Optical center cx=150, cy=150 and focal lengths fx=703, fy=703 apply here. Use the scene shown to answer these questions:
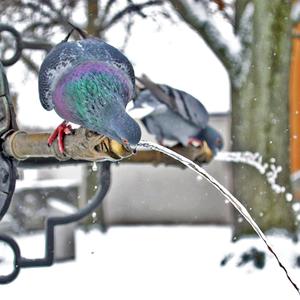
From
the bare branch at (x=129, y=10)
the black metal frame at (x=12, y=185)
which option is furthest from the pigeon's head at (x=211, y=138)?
the bare branch at (x=129, y=10)

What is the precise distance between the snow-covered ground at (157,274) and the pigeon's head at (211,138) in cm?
49

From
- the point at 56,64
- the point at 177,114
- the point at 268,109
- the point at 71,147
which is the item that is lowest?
the point at 268,109

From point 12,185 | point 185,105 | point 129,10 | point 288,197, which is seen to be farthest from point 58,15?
point 12,185

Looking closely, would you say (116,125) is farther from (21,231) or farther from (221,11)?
(21,231)

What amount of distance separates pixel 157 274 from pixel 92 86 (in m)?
1.97

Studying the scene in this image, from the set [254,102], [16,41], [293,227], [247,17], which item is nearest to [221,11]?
[247,17]

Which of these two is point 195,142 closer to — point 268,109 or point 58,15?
point 268,109

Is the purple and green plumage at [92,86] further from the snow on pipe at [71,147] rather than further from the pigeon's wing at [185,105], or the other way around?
the pigeon's wing at [185,105]

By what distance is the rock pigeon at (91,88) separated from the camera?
3.06 feet

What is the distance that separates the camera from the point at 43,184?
5262mm

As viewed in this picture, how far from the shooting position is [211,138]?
7.33 feet

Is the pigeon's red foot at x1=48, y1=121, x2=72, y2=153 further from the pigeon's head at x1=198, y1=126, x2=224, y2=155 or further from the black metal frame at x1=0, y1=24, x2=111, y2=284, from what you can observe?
the pigeon's head at x1=198, y1=126, x2=224, y2=155

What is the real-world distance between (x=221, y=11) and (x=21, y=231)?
82.7 inches

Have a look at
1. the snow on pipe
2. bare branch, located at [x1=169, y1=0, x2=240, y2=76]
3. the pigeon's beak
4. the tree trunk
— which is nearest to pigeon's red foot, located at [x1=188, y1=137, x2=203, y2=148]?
the snow on pipe
